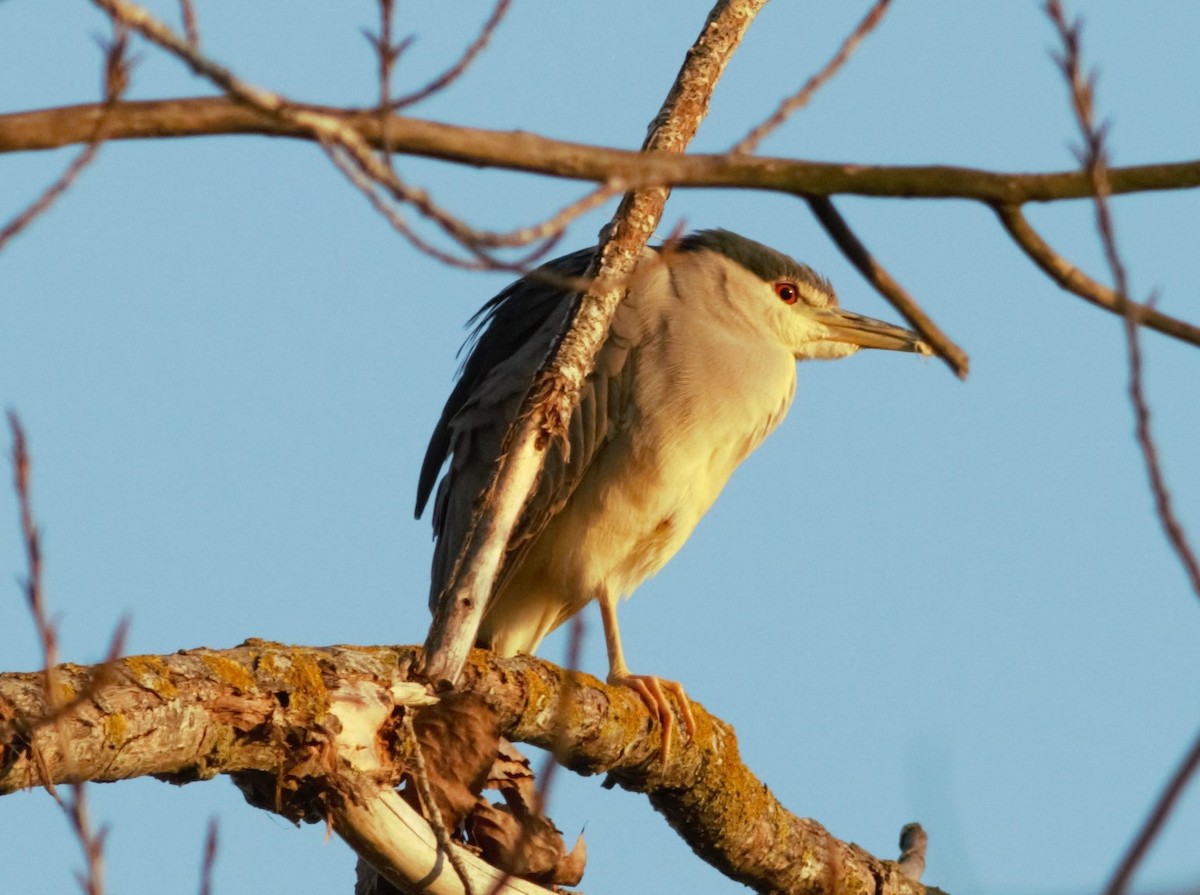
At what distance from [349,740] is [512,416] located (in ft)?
6.72

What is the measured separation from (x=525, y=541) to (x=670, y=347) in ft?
3.00

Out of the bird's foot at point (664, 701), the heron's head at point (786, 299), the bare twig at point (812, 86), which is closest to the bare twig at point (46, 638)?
the bare twig at point (812, 86)

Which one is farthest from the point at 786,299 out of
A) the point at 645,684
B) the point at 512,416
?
the point at 645,684

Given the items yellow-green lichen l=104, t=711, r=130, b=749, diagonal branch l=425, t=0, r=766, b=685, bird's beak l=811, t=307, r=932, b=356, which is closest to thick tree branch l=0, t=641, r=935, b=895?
yellow-green lichen l=104, t=711, r=130, b=749

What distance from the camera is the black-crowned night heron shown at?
527 cm

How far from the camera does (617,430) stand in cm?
531

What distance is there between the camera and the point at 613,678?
16.4ft

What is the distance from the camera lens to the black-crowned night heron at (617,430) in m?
5.27

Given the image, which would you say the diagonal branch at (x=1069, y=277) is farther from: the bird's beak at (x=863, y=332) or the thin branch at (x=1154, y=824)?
the bird's beak at (x=863, y=332)

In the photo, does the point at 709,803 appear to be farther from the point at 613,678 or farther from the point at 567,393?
the point at 567,393

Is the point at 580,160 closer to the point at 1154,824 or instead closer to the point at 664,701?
the point at 1154,824

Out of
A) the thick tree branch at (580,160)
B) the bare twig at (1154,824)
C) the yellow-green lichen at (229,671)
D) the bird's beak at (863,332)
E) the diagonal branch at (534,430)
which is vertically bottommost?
the bare twig at (1154,824)

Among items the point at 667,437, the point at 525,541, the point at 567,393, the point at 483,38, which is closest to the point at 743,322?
the point at 667,437

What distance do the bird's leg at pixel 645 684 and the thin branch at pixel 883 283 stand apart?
1.94 meters
